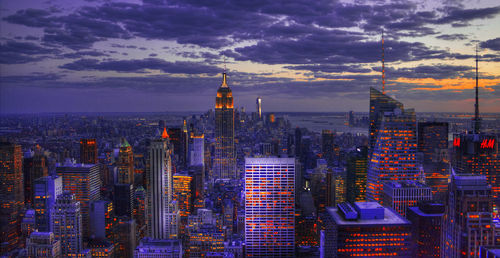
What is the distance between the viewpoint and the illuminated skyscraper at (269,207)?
74.3 feet

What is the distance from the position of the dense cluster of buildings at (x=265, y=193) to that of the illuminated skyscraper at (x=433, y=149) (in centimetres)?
Result: 8

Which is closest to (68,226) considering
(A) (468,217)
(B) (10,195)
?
(B) (10,195)

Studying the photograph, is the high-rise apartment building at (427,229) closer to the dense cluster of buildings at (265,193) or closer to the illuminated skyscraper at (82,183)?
the dense cluster of buildings at (265,193)

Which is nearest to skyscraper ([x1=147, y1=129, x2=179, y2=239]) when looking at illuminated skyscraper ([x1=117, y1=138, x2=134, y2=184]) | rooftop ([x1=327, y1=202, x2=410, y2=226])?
illuminated skyscraper ([x1=117, y1=138, x2=134, y2=184])

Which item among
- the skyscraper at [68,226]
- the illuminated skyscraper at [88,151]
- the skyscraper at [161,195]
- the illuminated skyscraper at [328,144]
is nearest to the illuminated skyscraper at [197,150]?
the skyscraper at [161,195]

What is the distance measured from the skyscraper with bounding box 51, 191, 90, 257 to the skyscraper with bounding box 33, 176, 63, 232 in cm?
40

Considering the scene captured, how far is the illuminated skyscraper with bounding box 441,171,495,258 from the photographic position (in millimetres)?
10641

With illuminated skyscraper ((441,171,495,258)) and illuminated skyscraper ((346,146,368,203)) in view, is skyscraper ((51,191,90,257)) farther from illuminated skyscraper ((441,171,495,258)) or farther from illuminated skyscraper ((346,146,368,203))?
illuminated skyscraper ((346,146,368,203))

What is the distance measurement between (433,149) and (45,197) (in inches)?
880

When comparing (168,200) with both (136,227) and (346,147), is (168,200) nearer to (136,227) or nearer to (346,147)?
(136,227)

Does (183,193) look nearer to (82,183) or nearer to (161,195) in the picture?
(161,195)

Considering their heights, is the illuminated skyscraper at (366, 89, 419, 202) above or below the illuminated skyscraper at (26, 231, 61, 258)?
above

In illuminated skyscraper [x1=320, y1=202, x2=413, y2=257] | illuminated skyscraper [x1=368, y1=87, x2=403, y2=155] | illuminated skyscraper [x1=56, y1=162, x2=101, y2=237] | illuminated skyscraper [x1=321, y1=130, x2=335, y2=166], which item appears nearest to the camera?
illuminated skyscraper [x1=320, y1=202, x2=413, y2=257]

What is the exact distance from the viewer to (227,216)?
88.3ft
